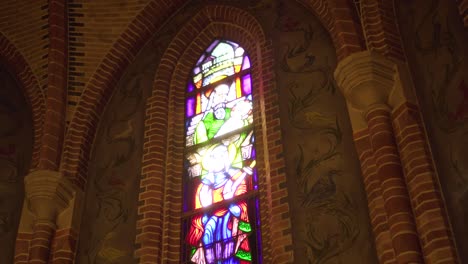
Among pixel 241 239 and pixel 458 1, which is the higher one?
pixel 458 1

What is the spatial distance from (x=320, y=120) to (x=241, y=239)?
145 cm

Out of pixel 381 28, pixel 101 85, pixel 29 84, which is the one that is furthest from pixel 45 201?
pixel 381 28

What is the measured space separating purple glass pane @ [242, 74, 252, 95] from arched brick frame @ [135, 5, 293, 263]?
5.4 inches

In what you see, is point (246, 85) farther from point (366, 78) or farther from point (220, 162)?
point (366, 78)

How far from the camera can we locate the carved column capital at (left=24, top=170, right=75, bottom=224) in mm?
7172

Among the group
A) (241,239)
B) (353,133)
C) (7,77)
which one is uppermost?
(7,77)

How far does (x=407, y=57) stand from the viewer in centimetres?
625

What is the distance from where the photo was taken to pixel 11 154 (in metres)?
8.20

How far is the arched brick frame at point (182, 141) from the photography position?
6.20 m

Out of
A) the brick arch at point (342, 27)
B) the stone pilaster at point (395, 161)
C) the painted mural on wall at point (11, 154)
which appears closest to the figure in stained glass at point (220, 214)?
the stone pilaster at point (395, 161)

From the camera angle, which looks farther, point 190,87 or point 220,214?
point 190,87

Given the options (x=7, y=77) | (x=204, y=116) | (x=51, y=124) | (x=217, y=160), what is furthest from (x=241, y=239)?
(x=7, y=77)

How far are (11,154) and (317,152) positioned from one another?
4.18 meters

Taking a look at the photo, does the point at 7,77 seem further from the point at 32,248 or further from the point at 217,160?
the point at 217,160
